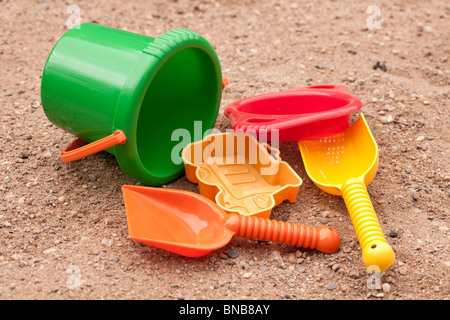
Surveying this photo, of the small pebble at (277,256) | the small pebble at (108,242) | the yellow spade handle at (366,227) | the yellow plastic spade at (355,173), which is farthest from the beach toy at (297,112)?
the small pebble at (108,242)

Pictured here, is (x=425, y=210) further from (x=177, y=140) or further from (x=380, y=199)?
(x=177, y=140)

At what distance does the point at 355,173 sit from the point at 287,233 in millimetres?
293

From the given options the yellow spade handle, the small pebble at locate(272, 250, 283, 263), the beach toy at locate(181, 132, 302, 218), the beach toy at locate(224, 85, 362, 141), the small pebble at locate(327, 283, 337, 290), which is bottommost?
the small pebble at locate(272, 250, 283, 263)

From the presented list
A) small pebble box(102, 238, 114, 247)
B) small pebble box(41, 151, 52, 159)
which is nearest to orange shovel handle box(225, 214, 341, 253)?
small pebble box(102, 238, 114, 247)

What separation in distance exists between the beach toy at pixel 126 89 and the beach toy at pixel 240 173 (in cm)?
8

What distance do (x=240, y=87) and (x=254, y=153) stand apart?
0.34m

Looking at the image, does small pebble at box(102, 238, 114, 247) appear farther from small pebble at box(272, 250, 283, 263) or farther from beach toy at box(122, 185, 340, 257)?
small pebble at box(272, 250, 283, 263)

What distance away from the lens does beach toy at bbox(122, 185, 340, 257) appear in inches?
45.8

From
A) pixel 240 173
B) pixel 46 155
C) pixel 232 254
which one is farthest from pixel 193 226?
pixel 46 155

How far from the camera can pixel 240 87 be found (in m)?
1.70

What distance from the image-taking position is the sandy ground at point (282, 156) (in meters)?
1.10

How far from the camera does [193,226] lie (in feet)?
4.16

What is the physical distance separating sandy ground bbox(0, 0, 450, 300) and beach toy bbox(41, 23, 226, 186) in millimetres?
111

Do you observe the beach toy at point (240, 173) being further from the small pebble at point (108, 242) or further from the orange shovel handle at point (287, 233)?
the small pebble at point (108, 242)
